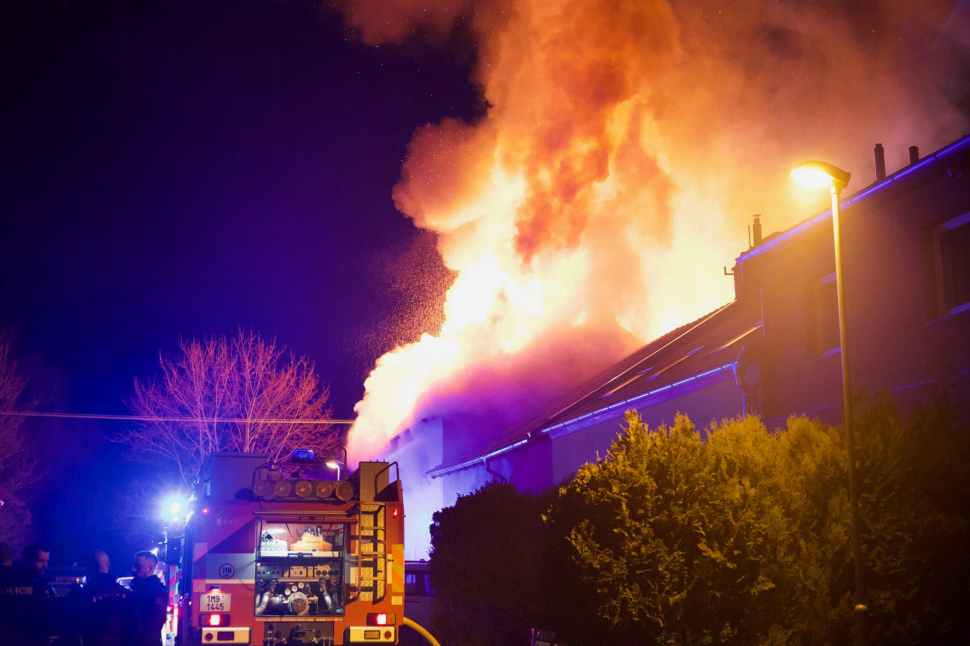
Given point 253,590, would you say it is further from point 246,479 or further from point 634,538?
point 634,538

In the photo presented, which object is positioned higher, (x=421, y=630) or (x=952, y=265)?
(x=952, y=265)

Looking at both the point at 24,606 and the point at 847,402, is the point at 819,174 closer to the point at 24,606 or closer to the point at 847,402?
the point at 847,402

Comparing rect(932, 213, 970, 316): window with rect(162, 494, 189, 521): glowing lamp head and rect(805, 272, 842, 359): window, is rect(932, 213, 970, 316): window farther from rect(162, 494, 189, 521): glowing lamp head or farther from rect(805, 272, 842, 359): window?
rect(162, 494, 189, 521): glowing lamp head

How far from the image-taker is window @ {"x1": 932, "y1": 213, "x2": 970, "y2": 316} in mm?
12250

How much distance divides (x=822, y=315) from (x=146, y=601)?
36.9 feet

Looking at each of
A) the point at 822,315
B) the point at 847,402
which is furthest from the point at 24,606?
the point at 822,315

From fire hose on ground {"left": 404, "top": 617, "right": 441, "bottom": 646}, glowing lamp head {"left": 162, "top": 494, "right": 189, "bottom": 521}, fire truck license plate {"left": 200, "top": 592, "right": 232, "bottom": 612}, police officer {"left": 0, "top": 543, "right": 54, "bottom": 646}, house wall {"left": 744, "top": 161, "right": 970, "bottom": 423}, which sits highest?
house wall {"left": 744, "top": 161, "right": 970, "bottom": 423}

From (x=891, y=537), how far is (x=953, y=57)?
2675cm

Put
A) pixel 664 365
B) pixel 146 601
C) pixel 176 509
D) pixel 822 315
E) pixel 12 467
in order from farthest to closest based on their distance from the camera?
pixel 12 467, pixel 664 365, pixel 176 509, pixel 822 315, pixel 146 601

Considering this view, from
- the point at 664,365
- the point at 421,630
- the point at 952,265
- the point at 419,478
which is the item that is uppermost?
the point at 664,365

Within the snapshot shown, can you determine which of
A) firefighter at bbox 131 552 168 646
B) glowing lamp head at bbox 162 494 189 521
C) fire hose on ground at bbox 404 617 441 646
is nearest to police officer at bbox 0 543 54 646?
firefighter at bbox 131 552 168 646

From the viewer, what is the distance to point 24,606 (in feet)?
28.8

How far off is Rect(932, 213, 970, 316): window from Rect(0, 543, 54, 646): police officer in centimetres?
1178

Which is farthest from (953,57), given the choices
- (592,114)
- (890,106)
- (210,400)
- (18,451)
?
(18,451)
